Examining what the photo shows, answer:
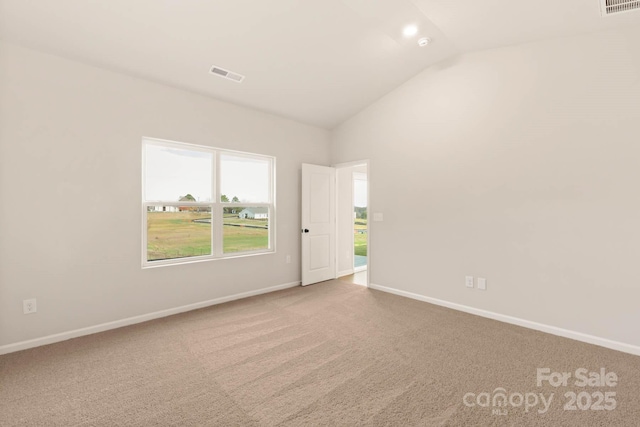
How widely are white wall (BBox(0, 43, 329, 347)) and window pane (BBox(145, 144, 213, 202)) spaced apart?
21 cm

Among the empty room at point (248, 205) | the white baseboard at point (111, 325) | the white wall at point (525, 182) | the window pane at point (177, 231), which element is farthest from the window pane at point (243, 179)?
the white wall at point (525, 182)

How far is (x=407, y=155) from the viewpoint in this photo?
4133 mm

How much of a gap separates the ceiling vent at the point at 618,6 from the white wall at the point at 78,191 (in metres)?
3.83

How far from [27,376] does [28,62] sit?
106 inches

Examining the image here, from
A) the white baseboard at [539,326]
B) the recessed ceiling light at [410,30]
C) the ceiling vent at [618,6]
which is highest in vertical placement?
the recessed ceiling light at [410,30]

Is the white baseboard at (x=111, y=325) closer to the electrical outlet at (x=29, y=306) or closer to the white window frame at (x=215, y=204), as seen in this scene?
the electrical outlet at (x=29, y=306)

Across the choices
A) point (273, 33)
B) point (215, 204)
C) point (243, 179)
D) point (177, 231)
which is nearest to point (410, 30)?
point (273, 33)

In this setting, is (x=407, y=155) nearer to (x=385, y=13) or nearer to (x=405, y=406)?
(x=385, y=13)

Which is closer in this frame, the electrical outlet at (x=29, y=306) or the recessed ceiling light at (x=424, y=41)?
the electrical outlet at (x=29, y=306)

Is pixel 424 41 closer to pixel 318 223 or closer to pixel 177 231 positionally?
pixel 318 223

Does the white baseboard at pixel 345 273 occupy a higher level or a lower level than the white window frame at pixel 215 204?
lower

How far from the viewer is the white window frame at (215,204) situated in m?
3.32

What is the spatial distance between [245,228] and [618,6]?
4.77 metres

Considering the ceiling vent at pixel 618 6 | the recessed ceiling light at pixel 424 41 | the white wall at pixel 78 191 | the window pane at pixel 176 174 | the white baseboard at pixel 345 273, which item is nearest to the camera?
the ceiling vent at pixel 618 6
